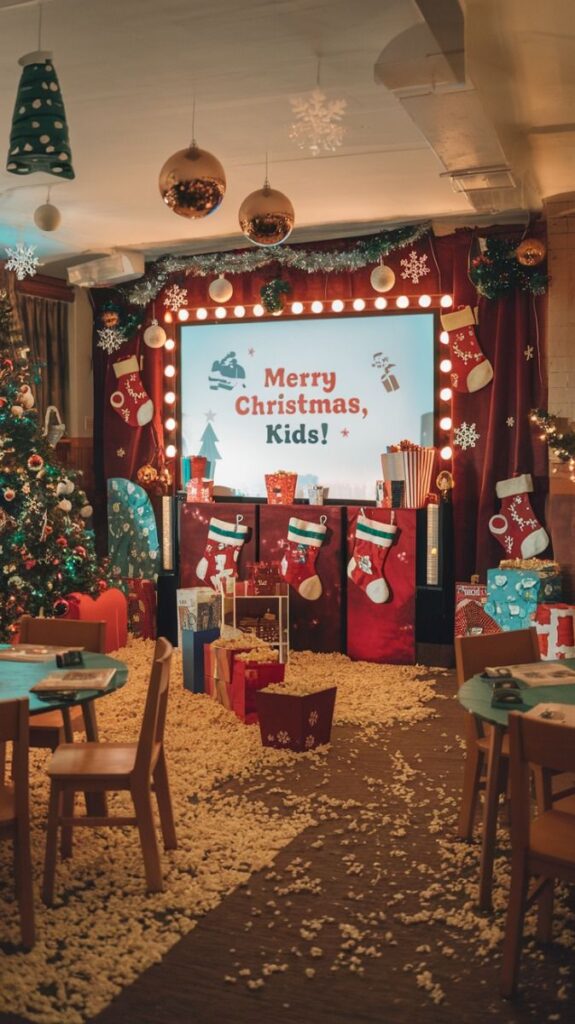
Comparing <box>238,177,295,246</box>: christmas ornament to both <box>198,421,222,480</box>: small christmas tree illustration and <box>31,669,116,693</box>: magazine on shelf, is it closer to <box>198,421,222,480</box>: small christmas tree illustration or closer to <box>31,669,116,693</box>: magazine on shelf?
<box>31,669,116,693</box>: magazine on shelf

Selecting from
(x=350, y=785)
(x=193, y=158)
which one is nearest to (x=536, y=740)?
(x=350, y=785)

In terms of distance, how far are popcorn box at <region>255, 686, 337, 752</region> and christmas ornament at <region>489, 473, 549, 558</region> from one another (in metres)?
2.21

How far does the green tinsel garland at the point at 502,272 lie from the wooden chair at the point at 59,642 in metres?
3.83

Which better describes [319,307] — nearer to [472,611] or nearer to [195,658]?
[472,611]

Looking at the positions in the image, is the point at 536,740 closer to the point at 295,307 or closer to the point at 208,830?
the point at 208,830

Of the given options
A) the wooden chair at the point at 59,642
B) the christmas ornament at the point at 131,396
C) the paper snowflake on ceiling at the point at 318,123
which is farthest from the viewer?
the christmas ornament at the point at 131,396

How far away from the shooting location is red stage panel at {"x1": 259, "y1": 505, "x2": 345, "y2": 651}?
730cm

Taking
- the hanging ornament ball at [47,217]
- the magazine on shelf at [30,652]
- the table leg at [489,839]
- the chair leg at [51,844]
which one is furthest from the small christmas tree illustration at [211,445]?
the table leg at [489,839]

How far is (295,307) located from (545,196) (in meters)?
2.00

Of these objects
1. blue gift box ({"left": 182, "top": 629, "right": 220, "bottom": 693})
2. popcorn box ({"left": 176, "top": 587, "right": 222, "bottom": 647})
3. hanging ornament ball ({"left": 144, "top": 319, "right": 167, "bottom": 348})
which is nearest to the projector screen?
hanging ornament ball ({"left": 144, "top": 319, "right": 167, "bottom": 348})

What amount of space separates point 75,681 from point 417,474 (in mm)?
3947

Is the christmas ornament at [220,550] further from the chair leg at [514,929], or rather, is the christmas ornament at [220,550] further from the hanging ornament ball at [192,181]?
the chair leg at [514,929]

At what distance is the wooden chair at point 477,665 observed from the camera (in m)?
3.92

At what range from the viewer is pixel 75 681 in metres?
3.57
